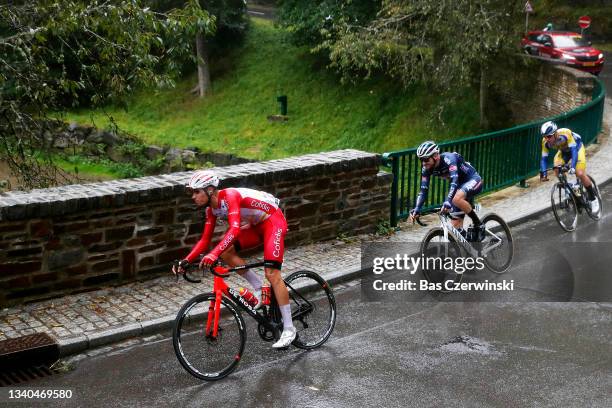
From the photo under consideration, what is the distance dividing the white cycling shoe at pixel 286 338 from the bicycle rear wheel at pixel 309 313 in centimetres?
17

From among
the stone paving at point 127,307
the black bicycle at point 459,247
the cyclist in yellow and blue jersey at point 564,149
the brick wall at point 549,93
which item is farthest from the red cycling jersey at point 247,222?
the brick wall at point 549,93

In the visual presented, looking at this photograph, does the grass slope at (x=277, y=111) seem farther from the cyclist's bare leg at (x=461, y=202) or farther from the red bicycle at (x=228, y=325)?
the red bicycle at (x=228, y=325)

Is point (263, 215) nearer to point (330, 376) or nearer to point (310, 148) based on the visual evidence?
point (330, 376)

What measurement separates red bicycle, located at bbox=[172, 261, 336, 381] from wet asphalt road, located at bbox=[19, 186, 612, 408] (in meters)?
0.15

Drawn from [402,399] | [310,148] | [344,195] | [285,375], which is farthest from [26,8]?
[310,148]

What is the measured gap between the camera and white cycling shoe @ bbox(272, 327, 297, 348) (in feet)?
25.8

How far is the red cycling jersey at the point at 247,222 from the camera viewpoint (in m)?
7.45

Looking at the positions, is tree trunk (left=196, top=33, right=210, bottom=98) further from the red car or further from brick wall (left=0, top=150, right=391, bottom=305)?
brick wall (left=0, top=150, right=391, bottom=305)

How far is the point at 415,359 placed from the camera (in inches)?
314

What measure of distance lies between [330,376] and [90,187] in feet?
13.6

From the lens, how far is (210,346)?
7613mm

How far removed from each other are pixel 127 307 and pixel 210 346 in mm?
1963

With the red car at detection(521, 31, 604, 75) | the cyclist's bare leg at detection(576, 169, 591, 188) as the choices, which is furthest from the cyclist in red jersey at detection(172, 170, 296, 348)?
the red car at detection(521, 31, 604, 75)

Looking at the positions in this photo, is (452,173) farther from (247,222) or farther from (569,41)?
(569,41)
